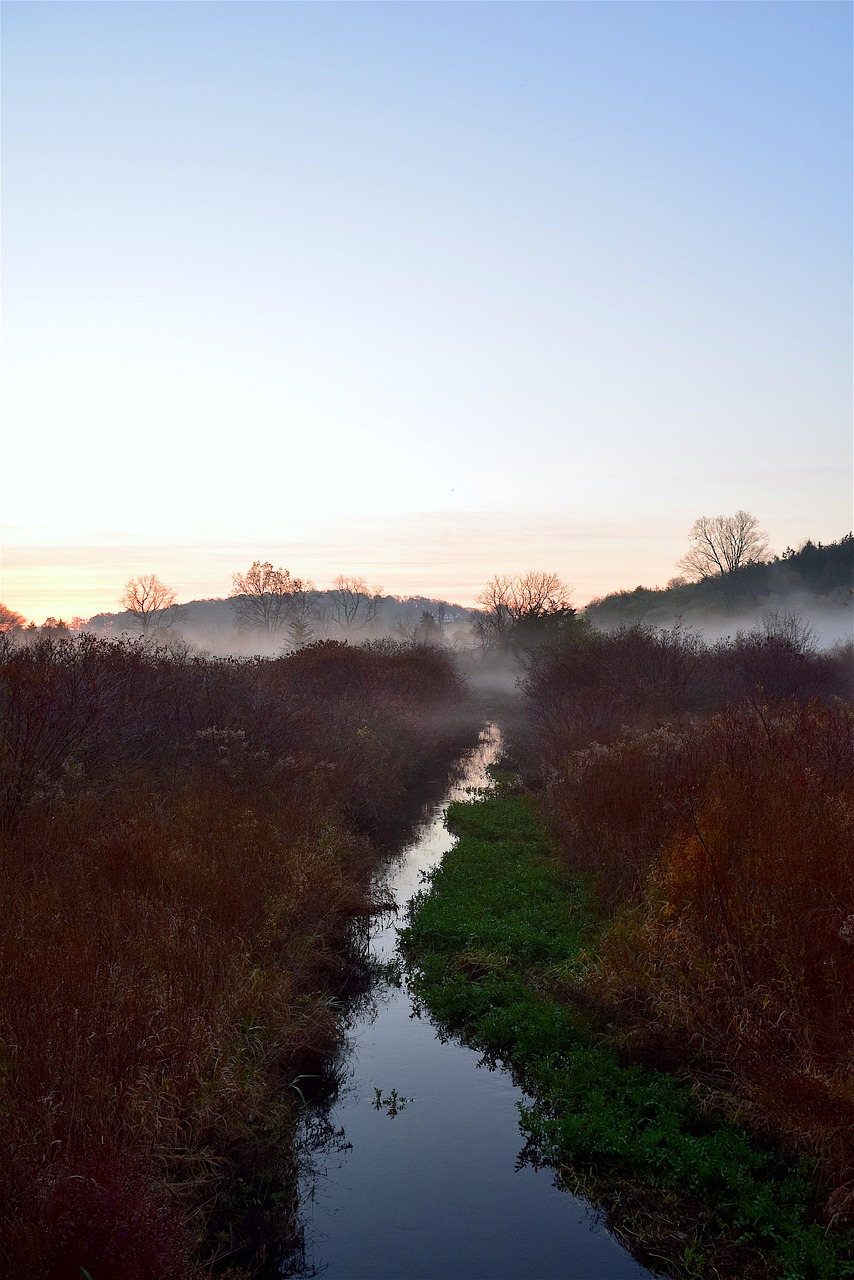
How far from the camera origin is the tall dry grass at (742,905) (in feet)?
20.5

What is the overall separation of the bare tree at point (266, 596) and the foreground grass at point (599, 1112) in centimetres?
6678

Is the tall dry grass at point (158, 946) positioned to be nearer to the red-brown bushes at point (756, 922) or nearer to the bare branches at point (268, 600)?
the red-brown bushes at point (756, 922)

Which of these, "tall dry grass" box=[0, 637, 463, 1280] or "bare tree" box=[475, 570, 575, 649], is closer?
"tall dry grass" box=[0, 637, 463, 1280]

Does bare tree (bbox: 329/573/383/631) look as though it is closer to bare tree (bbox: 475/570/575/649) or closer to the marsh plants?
bare tree (bbox: 475/570/575/649)

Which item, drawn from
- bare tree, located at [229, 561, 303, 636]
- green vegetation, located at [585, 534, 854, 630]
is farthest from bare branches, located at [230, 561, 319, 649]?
green vegetation, located at [585, 534, 854, 630]

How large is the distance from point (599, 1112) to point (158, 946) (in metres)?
4.18

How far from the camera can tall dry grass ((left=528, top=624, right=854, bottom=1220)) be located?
6.26 metres

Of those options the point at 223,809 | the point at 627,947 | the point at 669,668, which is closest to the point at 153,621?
the point at 669,668

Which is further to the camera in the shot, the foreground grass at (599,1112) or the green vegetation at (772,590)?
the green vegetation at (772,590)

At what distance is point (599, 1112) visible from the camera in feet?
22.2

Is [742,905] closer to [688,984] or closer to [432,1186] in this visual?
[688,984]

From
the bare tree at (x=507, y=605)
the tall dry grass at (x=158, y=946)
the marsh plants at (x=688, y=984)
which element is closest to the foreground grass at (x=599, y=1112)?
the marsh plants at (x=688, y=984)

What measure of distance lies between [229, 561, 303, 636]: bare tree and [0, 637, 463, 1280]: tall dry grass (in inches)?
2366

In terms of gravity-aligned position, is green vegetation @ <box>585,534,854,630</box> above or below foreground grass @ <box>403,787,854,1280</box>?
above
